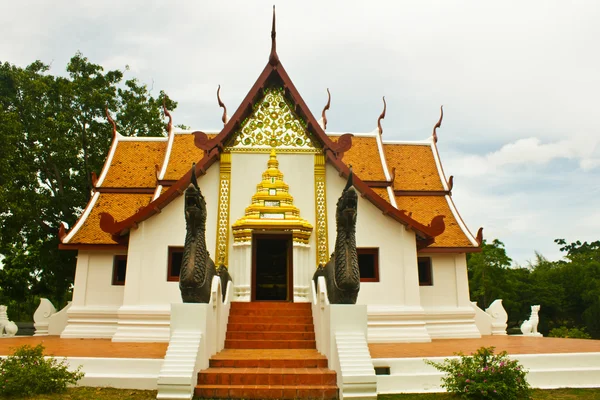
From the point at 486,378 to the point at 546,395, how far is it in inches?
38.9

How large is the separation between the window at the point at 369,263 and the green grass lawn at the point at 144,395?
3.81 metres

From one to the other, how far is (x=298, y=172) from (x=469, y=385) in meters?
5.40

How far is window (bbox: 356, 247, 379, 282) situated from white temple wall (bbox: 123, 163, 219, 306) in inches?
108

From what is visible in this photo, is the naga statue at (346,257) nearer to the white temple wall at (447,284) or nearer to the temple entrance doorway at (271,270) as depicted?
the temple entrance doorway at (271,270)

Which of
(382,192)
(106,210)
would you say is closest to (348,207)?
(382,192)

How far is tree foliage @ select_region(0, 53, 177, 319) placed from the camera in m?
14.2

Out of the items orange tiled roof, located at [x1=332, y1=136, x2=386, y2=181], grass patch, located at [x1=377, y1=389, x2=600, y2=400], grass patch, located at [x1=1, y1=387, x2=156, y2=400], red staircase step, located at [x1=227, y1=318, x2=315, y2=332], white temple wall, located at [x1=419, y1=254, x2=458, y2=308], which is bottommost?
grass patch, located at [x1=377, y1=389, x2=600, y2=400]

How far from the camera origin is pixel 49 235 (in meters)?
14.5

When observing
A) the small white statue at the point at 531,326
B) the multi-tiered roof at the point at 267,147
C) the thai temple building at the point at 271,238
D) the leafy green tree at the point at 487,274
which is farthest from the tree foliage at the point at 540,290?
the thai temple building at the point at 271,238

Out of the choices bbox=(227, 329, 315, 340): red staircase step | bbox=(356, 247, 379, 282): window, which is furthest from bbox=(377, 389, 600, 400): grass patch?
bbox=(356, 247, 379, 282): window

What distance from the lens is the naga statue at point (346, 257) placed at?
246 inches

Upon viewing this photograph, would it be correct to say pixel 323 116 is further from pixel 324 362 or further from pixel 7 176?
pixel 7 176

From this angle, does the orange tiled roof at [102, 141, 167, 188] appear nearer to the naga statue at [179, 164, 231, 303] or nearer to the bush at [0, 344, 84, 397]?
the naga statue at [179, 164, 231, 303]

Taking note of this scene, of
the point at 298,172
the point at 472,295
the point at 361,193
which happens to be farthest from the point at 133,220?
the point at 472,295
